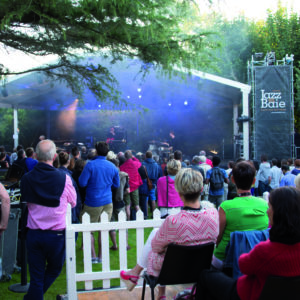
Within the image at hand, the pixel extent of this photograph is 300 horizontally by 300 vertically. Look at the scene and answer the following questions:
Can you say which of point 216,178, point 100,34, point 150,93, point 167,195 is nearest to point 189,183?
point 100,34

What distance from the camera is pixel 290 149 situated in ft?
41.6

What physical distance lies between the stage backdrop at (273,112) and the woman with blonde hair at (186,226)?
11141 mm

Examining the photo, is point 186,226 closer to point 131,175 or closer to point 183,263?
point 183,263

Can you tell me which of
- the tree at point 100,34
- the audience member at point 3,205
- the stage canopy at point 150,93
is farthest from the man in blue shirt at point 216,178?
the stage canopy at point 150,93

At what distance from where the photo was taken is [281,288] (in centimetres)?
169

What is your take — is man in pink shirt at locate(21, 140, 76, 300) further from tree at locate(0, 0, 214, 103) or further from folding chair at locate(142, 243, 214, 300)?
tree at locate(0, 0, 214, 103)

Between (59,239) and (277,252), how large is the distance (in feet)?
5.87

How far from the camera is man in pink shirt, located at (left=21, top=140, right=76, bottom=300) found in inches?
105

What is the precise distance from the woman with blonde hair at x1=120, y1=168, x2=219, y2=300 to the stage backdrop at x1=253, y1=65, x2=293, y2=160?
11141mm

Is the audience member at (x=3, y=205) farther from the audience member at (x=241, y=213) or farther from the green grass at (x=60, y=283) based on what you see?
the audience member at (x=241, y=213)

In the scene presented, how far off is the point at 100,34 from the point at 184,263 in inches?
102

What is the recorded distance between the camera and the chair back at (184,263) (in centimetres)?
221

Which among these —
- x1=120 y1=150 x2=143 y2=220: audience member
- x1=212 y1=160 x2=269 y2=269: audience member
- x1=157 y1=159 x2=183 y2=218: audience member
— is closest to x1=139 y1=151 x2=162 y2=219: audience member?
x1=120 y1=150 x2=143 y2=220: audience member

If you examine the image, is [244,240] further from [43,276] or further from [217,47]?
[217,47]
